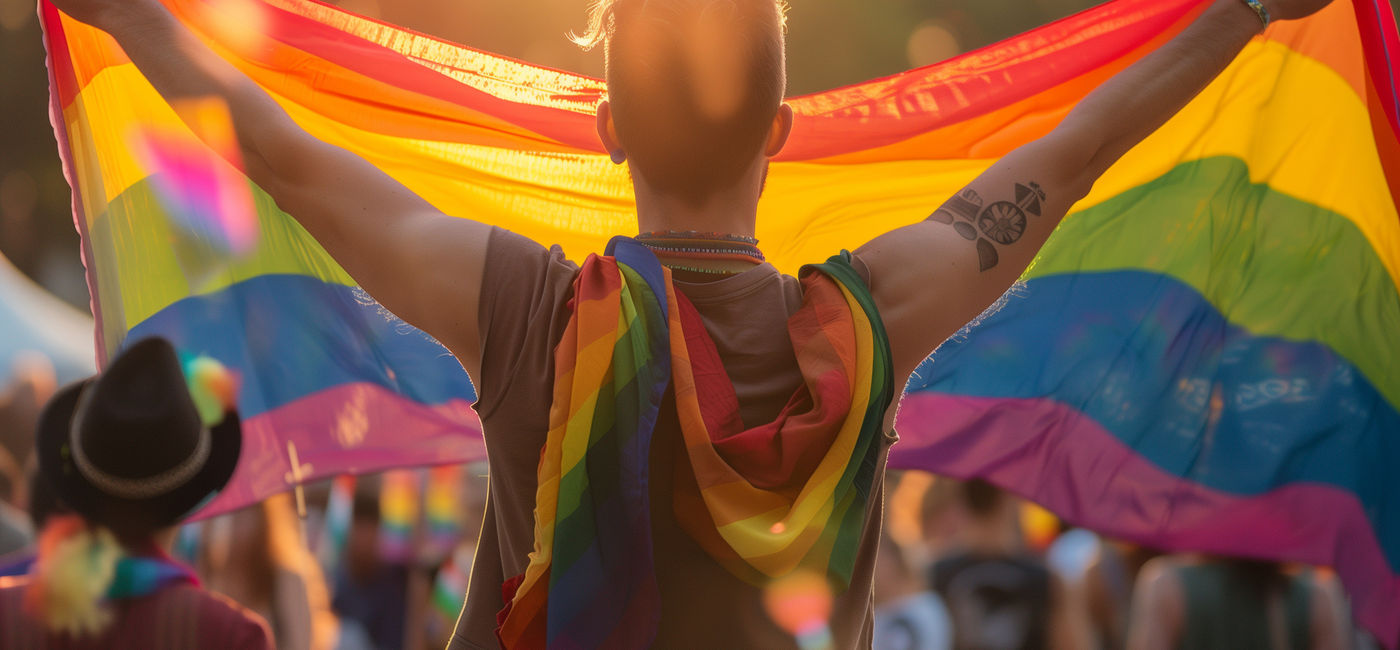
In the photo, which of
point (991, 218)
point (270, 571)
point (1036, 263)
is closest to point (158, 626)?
point (991, 218)

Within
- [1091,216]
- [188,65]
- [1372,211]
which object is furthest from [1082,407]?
[188,65]

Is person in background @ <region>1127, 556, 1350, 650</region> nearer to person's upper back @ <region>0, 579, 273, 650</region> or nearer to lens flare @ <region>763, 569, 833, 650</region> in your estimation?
lens flare @ <region>763, 569, 833, 650</region>

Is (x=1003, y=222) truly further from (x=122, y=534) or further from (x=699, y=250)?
(x=122, y=534)

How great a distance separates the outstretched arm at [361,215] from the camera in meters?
1.64

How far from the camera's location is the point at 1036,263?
11.5 ft

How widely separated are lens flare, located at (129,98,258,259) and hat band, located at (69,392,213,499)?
1004 millimetres

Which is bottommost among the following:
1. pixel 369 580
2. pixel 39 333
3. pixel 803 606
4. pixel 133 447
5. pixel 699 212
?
pixel 369 580

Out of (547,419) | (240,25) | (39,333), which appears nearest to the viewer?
(547,419)

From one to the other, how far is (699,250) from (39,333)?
5417 mm

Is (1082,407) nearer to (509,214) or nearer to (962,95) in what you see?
(962,95)

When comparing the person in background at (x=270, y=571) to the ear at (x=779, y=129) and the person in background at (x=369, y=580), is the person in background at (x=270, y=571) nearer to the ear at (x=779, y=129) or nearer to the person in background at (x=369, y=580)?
the person in background at (x=369, y=580)

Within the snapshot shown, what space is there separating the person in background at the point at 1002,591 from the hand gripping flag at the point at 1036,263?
4.81ft

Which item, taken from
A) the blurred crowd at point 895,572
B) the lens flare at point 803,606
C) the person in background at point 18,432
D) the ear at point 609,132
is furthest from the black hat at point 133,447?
the person in background at point 18,432

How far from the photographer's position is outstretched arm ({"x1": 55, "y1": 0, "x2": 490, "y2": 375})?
164 cm
